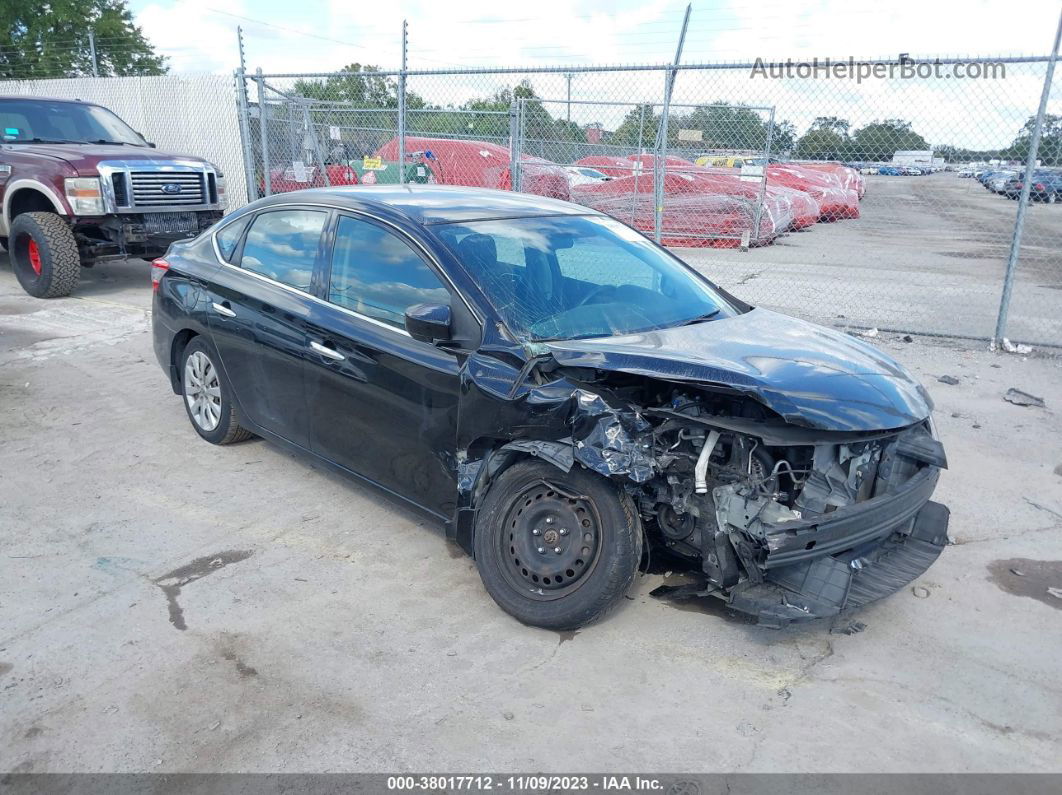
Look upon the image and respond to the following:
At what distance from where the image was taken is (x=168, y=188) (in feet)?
30.9

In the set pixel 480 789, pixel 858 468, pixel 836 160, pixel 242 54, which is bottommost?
pixel 480 789

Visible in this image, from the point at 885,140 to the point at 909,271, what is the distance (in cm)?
458

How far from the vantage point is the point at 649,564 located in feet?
11.7

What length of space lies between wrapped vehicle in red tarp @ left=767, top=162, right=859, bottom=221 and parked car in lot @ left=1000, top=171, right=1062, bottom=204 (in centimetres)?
685

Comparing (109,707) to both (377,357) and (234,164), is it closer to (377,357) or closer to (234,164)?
(377,357)

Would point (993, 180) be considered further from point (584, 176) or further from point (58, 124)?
point (58, 124)

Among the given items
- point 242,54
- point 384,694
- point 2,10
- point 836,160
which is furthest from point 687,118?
point 2,10

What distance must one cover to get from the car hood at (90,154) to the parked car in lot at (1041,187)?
9.02 m

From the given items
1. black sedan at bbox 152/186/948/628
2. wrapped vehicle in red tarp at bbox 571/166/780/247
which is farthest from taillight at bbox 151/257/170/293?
wrapped vehicle in red tarp at bbox 571/166/780/247

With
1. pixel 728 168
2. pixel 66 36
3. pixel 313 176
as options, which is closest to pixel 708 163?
pixel 728 168

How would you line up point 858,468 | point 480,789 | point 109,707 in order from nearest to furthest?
point 480,789 → point 109,707 → point 858,468

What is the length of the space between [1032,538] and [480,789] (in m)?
3.30

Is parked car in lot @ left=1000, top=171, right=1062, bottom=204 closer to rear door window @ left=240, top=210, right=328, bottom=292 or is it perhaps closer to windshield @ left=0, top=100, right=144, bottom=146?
A: rear door window @ left=240, top=210, right=328, bottom=292

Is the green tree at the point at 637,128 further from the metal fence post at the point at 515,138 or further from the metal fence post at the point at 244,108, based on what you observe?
the metal fence post at the point at 244,108
